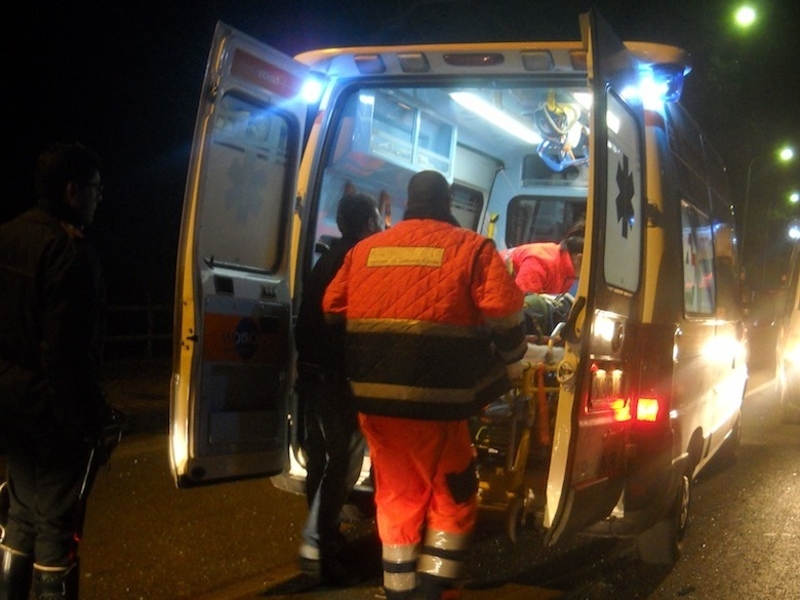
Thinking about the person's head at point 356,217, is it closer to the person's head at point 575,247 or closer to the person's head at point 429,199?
the person's head at point 429,199

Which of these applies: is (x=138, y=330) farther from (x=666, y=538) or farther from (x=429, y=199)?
(x=429, y=199)

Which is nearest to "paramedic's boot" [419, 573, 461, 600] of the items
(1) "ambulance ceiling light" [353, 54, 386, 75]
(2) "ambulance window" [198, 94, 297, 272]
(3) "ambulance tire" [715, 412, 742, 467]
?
(2) "ambulance window" [198, 94, 297, 272]

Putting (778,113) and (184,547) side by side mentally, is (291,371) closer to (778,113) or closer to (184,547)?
(184,547)

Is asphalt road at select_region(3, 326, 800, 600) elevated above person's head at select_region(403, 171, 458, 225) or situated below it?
below

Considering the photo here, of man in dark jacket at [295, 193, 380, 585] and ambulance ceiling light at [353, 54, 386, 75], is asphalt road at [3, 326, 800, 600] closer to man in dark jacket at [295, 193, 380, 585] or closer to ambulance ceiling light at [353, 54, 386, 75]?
man in dark jacket at [295, 193, 380, 585]

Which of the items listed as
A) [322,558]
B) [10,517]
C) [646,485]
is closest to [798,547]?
[646,485]

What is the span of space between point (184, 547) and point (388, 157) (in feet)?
9.57

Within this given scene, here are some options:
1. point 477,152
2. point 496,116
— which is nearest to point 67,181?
point 496,116

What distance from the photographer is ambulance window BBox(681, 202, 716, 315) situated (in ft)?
17.0

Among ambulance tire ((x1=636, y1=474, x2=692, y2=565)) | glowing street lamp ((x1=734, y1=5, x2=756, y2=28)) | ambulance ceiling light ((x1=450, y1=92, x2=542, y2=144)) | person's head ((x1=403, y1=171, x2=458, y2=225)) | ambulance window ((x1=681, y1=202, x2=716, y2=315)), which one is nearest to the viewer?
person's head ((x1=403, y1=171, x2=458, y2=225))

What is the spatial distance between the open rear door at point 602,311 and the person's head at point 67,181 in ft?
6.37

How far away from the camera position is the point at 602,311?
4168 millimetres

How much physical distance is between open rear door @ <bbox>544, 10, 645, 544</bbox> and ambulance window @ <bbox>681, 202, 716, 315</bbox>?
61cm

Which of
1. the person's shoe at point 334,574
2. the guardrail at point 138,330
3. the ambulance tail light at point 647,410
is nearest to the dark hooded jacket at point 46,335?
the person's shoe at point 334,574
